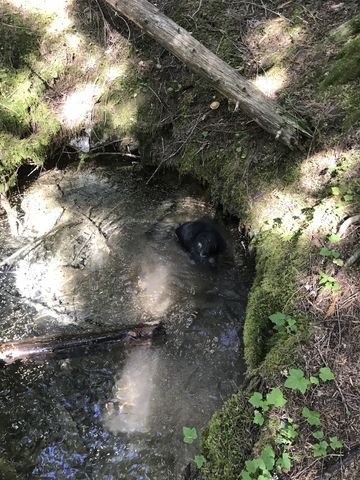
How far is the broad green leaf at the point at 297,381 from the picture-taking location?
3076mm

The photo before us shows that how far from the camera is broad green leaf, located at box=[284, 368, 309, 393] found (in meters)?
3.08

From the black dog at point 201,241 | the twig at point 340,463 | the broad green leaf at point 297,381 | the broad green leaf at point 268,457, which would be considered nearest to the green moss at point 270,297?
the broad green leaf at point 297,381

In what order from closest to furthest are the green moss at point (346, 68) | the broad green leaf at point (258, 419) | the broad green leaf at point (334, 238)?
1. the broad green leaf at point (258, 419)
2. the broad green leaf at point (334, 238)
3. the green moss at point (346, 68)

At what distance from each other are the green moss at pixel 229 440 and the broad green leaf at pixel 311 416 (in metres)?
0.40

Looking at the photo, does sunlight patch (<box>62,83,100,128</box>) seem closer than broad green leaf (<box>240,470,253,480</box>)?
No

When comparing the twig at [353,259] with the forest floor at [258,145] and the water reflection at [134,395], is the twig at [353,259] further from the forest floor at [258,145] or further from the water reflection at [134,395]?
the water reflection at [134,395]

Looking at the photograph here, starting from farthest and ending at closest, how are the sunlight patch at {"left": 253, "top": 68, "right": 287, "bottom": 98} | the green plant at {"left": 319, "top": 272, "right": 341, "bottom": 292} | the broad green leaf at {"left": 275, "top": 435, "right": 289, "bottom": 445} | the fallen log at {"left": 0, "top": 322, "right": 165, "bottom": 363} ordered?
the sunlight patch at {"left": 253, "top": 68, "right": 287, "bottom": 98}
the fallen log at {"left": 0, "top": 322, "right": 165, "bottom": 363}
the green plant at {"left": 319, "top": 272, "right": 341, "bottom": 292}
the broad green leaf at {"left": 275, "top": 435, "right": 289, "bottom": 445}

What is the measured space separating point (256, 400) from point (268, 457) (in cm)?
40

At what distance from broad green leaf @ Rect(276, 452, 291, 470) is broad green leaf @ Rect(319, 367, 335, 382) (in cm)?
61

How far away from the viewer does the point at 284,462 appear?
2.84 metres

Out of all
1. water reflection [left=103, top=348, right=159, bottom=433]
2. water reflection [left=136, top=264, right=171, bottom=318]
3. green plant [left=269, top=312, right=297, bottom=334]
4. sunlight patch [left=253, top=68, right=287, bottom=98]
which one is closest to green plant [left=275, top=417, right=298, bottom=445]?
green plant [left=269, top=312, right=297, bottom=334]

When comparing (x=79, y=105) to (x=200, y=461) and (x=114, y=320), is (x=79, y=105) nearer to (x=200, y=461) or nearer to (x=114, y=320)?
(x=114, y=320)

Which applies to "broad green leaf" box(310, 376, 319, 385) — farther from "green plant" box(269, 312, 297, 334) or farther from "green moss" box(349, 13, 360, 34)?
"green moss" box(349, 13, 360, 34)

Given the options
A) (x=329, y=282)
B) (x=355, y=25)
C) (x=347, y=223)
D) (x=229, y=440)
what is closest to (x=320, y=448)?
(x=229, y=440)
